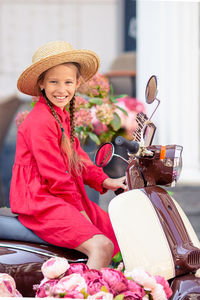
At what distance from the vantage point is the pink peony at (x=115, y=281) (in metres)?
1.22

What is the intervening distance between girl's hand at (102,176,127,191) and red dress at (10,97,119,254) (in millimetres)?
160

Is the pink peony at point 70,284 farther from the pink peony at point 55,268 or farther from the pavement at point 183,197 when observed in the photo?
the pavement at point 183,197

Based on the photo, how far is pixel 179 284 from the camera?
144 centimetres

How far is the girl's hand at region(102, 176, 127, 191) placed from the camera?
Answer: 1.78 meters

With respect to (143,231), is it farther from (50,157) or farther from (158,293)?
(50,157)

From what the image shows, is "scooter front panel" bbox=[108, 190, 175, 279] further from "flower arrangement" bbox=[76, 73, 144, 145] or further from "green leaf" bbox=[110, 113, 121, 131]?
"green leaf" bbox=[110, 113, 121, 131]

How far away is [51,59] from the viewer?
162 cm

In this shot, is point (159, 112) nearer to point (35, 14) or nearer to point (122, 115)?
point (122, 115)

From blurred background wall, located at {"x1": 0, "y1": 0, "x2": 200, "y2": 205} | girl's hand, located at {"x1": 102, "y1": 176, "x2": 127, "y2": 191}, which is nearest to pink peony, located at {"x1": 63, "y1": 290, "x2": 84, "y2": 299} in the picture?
girl's hand, located at {"x1": 102, "y1": 176, "x2": 127, "y2": 191}

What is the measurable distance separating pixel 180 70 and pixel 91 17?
4729 millimetres

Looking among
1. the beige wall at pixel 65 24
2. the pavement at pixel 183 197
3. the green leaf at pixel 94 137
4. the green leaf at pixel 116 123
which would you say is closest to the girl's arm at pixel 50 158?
the green leaf at pixel 94 137

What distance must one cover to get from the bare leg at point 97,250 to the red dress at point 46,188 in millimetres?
20

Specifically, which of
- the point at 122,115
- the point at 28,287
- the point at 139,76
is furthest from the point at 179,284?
the point at 139,76

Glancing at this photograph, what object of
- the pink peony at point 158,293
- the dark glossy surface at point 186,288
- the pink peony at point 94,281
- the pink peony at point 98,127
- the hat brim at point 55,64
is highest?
the hat brim at point 55,64
